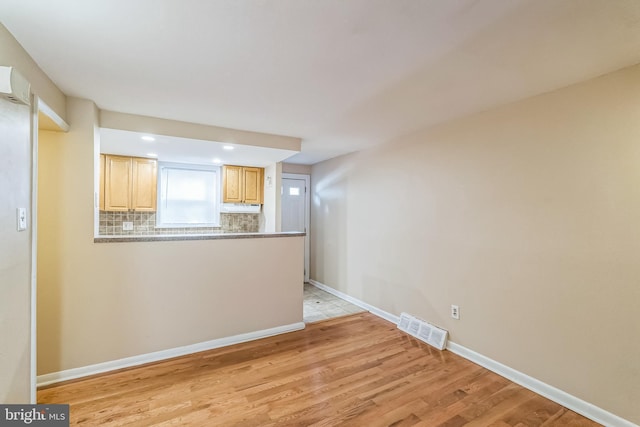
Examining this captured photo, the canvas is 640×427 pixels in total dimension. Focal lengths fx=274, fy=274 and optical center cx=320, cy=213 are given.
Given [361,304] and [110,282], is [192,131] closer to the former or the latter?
[110,282]

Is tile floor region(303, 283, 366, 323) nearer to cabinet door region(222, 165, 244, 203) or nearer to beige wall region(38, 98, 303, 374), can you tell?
beige wall region(38, 98, 303, 374)

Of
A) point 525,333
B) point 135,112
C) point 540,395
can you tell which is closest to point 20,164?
point 135,112

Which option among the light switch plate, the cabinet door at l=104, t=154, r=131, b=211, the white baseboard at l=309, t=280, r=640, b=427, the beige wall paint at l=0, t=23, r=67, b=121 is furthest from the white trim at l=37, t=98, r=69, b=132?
the white baseboard at l=309, t=280, r=640, b=427

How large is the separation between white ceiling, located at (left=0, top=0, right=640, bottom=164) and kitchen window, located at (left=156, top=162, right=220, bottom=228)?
78.9 inches

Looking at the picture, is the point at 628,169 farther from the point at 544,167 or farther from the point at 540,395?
the point at 540,395

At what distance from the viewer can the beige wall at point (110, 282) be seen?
226 cm

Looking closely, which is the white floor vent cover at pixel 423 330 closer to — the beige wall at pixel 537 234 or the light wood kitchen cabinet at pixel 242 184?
the beige wall at pixel 537 234

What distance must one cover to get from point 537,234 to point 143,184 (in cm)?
487

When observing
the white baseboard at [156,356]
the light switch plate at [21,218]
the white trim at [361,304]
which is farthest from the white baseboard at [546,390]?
the light switch plate at [21,218]

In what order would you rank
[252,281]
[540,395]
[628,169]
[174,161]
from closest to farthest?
[628,169]
[540,395]
[252,281]
[174,161]

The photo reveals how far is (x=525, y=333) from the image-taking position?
2305mm

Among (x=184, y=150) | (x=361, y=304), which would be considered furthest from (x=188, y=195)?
(x=361, y=304)

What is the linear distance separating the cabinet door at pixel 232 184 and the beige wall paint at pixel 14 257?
3.00 m

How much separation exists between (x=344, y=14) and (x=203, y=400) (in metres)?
2.65
